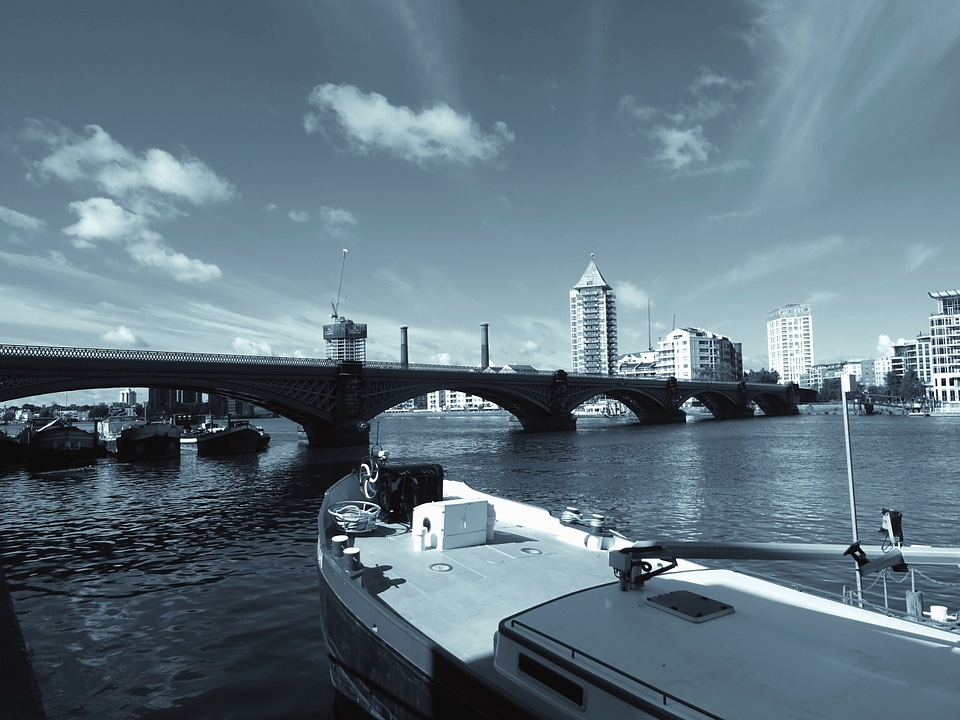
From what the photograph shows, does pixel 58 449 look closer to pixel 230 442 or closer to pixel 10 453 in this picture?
pixel 10 453

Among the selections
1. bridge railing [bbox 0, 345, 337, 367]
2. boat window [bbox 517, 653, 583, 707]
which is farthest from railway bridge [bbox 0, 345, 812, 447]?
boat window [bbox 517, 653, 583, 707]

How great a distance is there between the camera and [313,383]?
2980 inches

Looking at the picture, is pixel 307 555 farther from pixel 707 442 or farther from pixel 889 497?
pixel 707 442

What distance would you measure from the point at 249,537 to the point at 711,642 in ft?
81.6

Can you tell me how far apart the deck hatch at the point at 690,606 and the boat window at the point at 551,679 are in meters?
2.25

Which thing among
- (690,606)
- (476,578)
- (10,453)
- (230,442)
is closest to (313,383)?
(230,442)

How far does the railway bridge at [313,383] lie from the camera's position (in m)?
54.2

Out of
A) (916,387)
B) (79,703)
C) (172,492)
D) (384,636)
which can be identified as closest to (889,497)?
(384,636)

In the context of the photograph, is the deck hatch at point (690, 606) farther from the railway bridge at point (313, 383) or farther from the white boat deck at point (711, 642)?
the railway bridge at point (313, 383)

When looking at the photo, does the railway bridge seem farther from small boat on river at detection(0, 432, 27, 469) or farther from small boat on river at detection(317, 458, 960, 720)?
small boat on river at detection(317, 458, 960, 720)

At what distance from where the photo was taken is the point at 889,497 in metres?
34.8

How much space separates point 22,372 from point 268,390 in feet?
78.6

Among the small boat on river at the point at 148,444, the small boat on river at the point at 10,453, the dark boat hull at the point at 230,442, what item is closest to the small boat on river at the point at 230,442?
the dark boat hull at the point at 230,442

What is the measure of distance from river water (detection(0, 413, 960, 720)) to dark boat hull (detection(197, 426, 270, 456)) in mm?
12136
